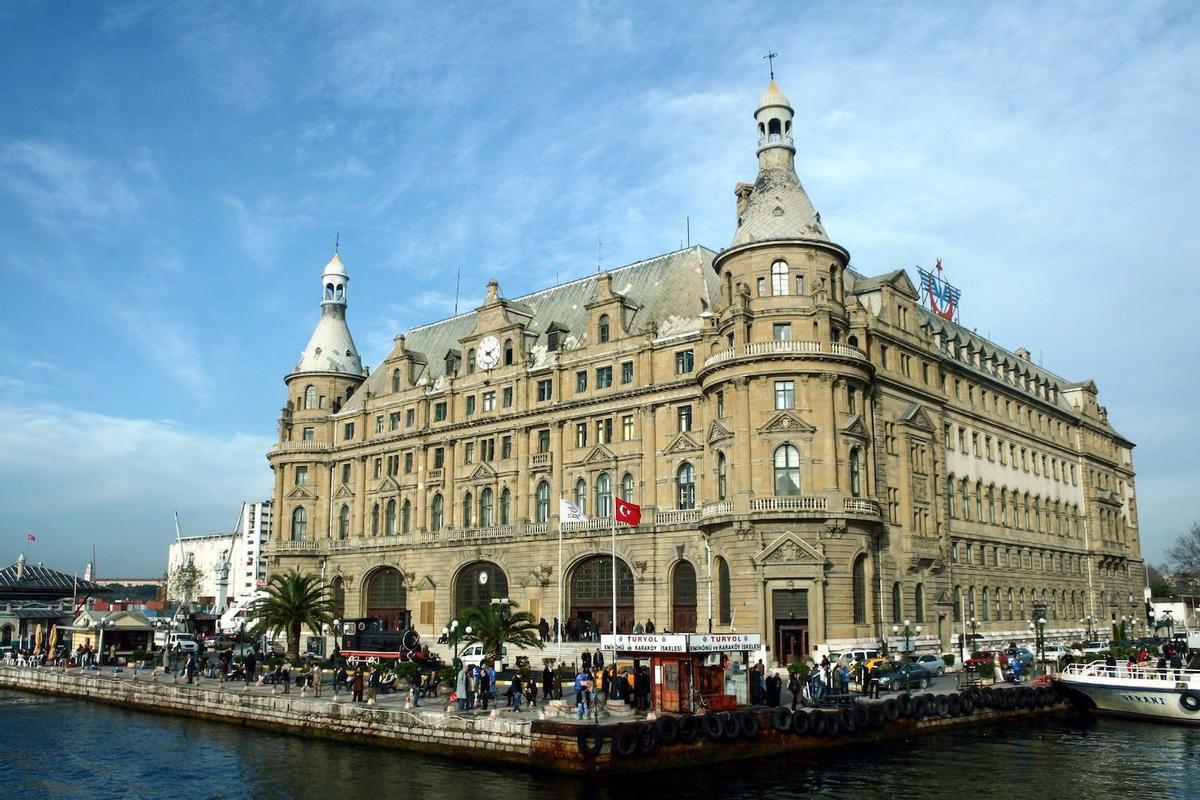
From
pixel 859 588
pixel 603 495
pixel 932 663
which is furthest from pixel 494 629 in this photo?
pixel 932 663

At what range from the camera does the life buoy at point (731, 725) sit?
40.4 m

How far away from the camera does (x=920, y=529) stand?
2869 inches

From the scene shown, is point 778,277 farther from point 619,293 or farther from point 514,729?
point 514,729

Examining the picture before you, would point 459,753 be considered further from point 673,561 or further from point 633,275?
point 633,275

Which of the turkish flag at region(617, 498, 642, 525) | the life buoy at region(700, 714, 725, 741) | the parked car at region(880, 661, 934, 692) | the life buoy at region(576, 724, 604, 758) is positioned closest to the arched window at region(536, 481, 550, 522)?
the turkish flag at region(617, 498, 642, 525)

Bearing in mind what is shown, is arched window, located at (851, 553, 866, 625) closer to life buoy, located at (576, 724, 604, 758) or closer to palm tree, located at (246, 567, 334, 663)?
life buoy, located at (576, 724, 604, 758)

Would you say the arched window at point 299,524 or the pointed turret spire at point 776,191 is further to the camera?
the arched window at point 299,524

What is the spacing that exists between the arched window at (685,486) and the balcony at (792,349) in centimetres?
908

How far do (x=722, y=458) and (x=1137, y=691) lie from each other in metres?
26.0

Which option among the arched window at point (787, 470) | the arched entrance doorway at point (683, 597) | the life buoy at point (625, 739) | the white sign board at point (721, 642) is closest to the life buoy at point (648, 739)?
the life buoy at point (625, 739)

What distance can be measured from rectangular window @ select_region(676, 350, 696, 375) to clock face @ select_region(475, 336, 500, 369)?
1934cm

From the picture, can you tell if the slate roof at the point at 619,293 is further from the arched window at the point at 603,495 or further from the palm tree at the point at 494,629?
the palm tree at the point at 494,629

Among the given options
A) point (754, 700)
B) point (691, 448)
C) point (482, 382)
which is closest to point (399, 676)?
point (754, 700)

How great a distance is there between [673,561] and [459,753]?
31.2m
